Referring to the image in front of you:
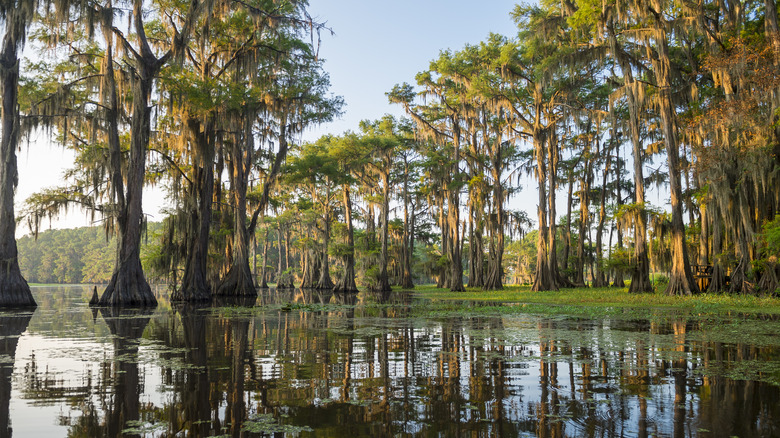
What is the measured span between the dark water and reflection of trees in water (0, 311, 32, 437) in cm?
2

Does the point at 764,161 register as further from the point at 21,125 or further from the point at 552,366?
the point at 21,125

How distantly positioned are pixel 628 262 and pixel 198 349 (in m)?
30.8

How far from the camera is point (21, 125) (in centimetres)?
2019

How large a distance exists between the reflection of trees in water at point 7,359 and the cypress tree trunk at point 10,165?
7.37 metres

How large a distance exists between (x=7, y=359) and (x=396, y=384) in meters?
4.98

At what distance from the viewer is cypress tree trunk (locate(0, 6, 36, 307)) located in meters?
18.2

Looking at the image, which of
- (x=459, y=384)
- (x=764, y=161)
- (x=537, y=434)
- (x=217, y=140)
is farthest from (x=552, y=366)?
(x=217, y=140)

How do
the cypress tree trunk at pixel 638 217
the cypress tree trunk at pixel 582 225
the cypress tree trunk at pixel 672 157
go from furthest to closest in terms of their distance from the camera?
the cypress tree trunk at pixel 582 225 → the cypress tree trunk at pixel 638 217 → the cypress tree trunk at pixel 672 157

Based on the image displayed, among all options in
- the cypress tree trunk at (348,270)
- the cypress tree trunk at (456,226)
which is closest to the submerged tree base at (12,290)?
the cypress tree trunk at (348,270)

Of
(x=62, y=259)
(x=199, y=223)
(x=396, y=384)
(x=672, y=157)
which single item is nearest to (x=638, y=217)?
(x=672, y=157)

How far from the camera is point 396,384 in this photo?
474 cm

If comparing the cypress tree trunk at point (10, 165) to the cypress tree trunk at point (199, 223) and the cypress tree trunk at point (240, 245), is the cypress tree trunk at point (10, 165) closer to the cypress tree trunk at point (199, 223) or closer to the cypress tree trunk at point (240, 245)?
the cypress tree trunk at point (199, 223)

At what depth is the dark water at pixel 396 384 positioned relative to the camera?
3.41 meters

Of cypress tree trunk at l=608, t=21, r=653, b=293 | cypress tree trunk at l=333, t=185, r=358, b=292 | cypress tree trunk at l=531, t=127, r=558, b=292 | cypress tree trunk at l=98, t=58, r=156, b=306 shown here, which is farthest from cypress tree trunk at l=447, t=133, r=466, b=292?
cypress tree trunk at l=98, t=58, r=156, b=306
